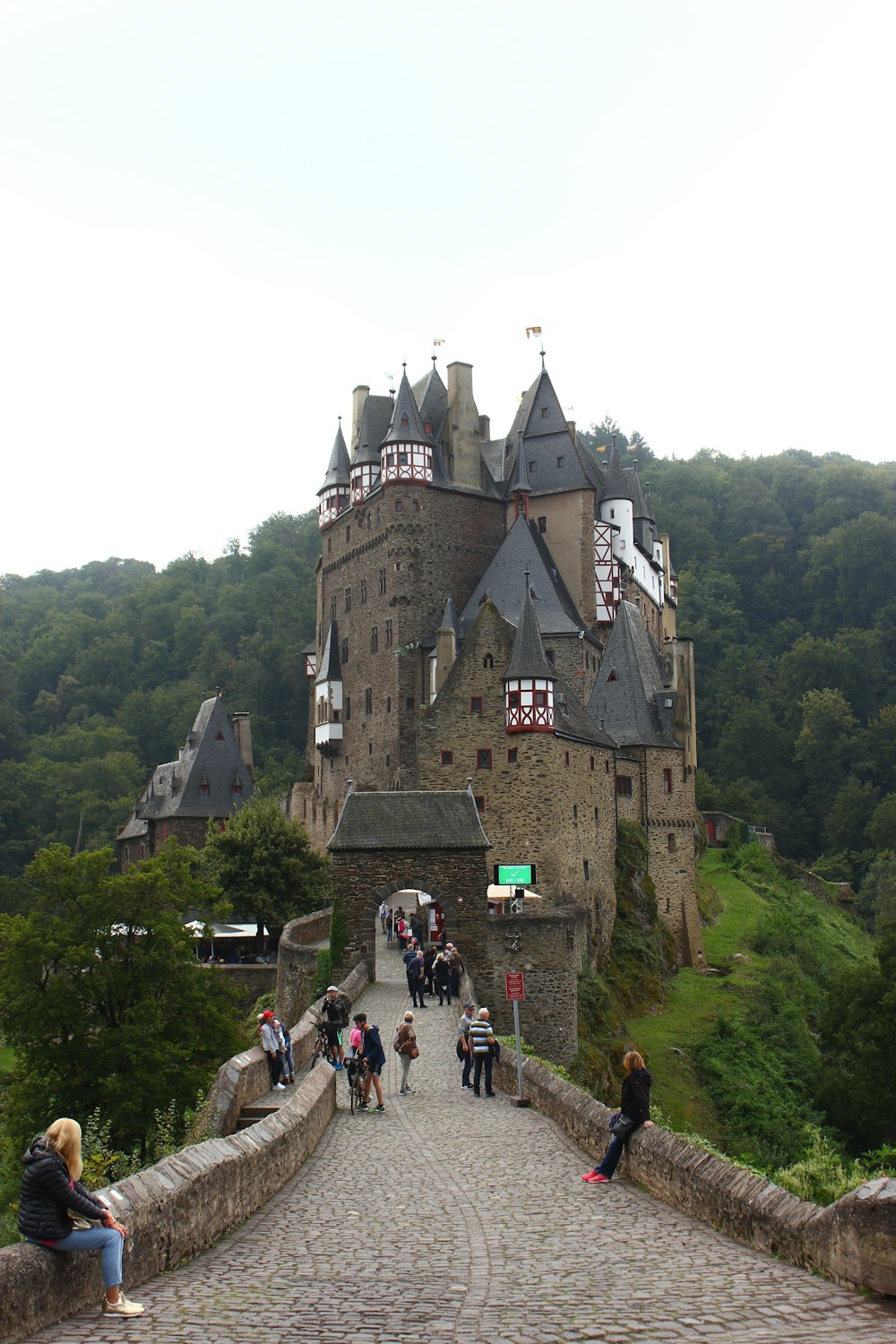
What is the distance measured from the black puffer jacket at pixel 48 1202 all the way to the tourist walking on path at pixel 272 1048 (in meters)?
9.40

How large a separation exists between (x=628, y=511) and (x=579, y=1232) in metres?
50.2

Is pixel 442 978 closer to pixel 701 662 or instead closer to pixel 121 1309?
pixel 121 1309

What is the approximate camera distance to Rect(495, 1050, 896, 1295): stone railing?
7773 millimetres

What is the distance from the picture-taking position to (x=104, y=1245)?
758cm

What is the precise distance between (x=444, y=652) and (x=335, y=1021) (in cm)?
3072

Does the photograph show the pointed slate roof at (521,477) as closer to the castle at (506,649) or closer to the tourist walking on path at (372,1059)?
the castle at (506,649)

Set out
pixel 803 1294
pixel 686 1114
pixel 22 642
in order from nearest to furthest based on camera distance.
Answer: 1. pixel 803 1294
2. pixel 686 1114
3. pixel 22 642

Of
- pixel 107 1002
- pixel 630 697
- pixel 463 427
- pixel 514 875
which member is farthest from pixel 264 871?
pixel 463 427

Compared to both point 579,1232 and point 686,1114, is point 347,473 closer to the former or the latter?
point 686,1114

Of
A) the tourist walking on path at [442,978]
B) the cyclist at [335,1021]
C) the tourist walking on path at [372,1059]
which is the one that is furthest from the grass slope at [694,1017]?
the tourist walking on path at [372,1059]

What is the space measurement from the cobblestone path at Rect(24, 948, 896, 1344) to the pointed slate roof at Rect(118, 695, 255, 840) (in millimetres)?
53704

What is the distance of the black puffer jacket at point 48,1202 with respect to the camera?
733 centimetres

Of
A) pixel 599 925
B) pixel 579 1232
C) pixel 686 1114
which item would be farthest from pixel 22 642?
pixel 579 1232

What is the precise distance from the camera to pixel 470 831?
30688mm
